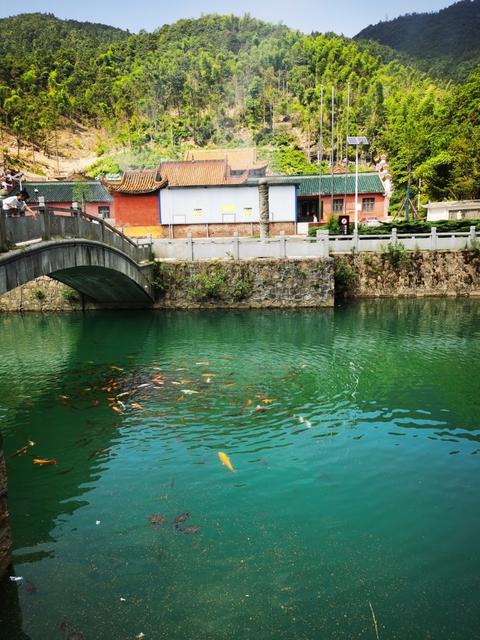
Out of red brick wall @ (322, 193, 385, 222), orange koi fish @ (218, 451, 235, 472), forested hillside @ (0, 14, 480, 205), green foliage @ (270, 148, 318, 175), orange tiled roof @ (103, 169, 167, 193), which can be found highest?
forested hillside @ (0, 14, 480, 205)

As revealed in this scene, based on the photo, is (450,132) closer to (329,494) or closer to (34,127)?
(329,494)

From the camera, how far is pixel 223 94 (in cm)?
9156

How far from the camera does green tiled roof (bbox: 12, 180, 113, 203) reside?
43.5 m

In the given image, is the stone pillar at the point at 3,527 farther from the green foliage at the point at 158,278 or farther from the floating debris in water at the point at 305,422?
the green foliage at the point at 158,278

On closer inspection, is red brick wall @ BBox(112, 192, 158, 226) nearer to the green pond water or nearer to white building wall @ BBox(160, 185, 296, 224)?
white building wall @ BBox(160, 185, 296, 224)

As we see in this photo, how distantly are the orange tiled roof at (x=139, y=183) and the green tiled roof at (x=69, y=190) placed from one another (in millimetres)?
9407

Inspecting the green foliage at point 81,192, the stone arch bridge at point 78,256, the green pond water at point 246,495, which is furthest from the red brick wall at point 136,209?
the green pond water at point 246,495

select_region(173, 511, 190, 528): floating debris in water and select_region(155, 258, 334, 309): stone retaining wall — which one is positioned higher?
select_region(155, 258, 334, 309): stone retaining wall

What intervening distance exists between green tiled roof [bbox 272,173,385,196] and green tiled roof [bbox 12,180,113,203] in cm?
1673

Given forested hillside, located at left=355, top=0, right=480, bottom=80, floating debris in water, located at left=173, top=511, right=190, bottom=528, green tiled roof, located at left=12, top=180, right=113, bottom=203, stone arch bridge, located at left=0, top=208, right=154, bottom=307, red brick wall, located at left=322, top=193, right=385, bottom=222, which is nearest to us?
floating debris in water, located at left=173, top=511, right=190, bottom=528

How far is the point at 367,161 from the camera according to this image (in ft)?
220

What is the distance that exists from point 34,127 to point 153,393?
70.5 meters

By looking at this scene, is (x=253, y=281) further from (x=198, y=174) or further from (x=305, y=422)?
(x=198, y=174)

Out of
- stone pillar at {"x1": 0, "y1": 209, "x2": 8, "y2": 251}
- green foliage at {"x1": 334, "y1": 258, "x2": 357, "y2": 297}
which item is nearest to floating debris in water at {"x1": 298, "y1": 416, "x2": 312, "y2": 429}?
stone pillar at {"x1": 0, "y1": 209, "x2": 8, "y2": 251}
